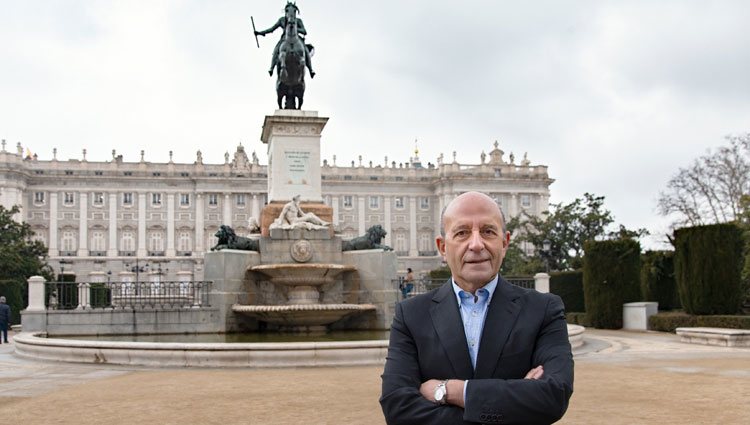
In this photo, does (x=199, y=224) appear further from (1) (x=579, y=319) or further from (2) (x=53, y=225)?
(1) (x=579, y=319)

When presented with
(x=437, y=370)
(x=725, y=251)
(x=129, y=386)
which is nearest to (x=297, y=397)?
(x=129, y=386)

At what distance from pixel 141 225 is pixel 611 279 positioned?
8143 centimetres

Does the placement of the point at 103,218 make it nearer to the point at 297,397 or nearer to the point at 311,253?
the point at 311,253

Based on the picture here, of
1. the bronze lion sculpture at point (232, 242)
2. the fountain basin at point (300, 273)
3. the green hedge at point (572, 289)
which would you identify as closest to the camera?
the fountain basin at point (300, 273)

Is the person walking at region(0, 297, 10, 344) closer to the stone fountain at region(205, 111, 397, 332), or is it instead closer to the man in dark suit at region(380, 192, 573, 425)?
the stone fountain at region(205, 111, 397, 332)

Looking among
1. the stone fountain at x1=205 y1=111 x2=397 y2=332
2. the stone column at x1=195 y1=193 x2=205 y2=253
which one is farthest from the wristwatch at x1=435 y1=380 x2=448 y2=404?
the stone column at x1=195 y1=193 x2=205 y2=253

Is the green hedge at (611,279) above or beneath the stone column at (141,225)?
beneath

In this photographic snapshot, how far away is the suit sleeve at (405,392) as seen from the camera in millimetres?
2823

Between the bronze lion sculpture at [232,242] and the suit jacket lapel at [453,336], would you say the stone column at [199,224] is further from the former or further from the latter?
the suit jacket lapel at [453,336]

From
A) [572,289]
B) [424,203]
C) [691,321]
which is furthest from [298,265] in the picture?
[424,203]

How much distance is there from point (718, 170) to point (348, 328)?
38.4 m

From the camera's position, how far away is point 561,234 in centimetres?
5700

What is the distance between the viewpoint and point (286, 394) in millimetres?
8719

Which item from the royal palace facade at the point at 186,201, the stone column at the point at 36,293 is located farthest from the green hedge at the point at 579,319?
the royal palace facade at the point at 186,201
